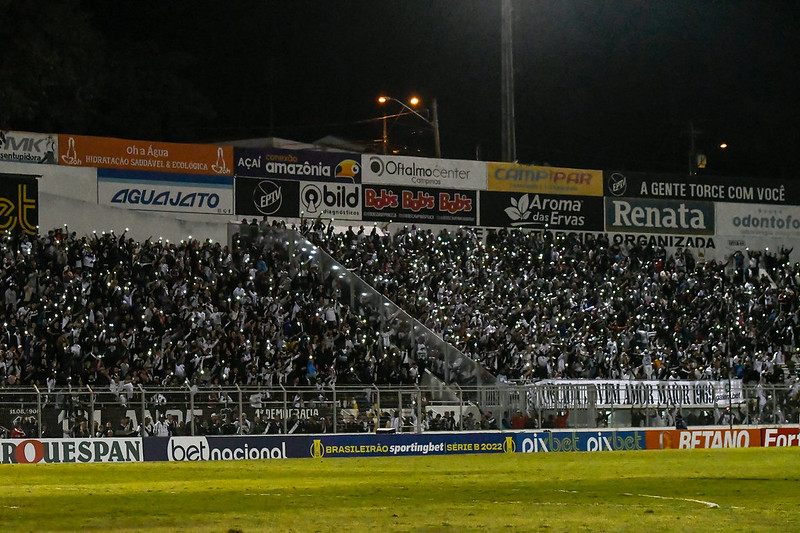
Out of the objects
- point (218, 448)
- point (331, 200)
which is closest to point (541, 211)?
point (331, 200)

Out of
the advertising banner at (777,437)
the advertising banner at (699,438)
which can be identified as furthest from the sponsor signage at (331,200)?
the advertising banner at (777,437)

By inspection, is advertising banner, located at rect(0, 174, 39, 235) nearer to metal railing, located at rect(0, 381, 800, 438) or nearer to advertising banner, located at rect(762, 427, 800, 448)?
metal railing, located at rect(0, 381, 800, 438)

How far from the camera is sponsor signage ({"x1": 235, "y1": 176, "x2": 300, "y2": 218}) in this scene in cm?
4638

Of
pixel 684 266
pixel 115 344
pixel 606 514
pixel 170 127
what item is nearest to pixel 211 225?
pixel 115 344

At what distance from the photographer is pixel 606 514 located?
15766mm

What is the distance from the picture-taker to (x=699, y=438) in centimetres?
3875

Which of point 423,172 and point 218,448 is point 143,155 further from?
point 218,448

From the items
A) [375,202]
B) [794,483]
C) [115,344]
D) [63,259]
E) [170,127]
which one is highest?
[170,127]

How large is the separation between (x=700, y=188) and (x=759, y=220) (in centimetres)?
328

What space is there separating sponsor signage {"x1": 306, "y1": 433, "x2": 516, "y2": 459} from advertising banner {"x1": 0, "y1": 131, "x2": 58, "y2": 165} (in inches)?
651

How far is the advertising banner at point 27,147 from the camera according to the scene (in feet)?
137

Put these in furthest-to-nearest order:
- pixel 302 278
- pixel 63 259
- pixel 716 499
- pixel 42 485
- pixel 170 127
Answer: pixel 170 127 → pixel 302 278 → pixel 63 259 → pixel 42 485 → pixel 716 499

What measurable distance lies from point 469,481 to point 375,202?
1045 inches

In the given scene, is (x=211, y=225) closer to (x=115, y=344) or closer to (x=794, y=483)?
(x=115, y=344)
